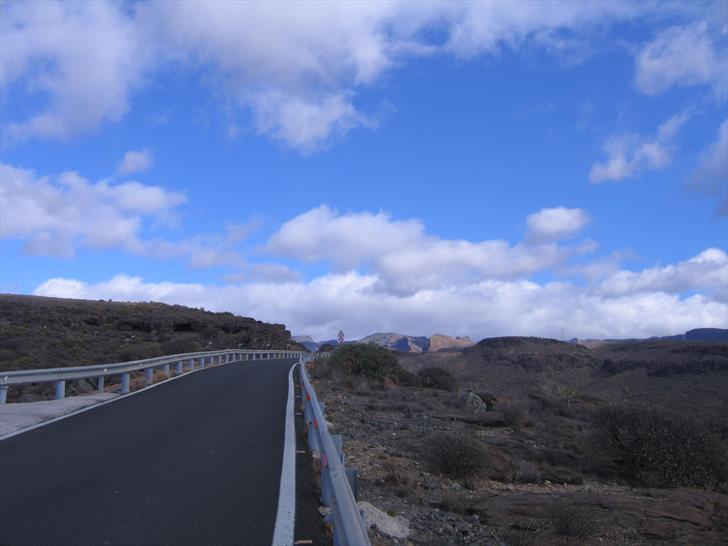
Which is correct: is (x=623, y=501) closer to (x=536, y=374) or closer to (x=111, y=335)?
(x=111, y=335)

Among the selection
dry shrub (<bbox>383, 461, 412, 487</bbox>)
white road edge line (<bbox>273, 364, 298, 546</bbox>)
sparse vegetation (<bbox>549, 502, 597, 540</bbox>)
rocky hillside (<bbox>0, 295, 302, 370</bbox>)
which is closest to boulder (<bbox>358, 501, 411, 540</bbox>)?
white road edge line (<bbox>273, 364, 298, 546</bbox>)

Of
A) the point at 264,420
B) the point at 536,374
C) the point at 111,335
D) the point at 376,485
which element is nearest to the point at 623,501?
the point at 376,485

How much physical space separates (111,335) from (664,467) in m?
44.7

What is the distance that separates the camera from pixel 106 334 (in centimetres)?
5053

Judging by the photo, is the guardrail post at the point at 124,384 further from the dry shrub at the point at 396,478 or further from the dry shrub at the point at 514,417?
the dry shrub at the point at 396,478

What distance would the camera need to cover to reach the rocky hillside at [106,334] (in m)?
31.5

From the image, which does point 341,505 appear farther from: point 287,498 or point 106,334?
point 106,334

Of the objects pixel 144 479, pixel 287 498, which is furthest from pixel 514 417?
pixel 144 479

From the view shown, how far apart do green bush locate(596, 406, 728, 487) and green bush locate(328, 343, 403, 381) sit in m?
16.5

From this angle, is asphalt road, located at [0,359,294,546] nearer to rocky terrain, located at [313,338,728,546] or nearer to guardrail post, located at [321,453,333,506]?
guardrail post, located at [321,453,333,506]

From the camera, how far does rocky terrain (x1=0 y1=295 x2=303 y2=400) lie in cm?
3086

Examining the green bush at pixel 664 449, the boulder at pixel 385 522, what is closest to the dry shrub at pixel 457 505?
the boulder at pixel 385 522

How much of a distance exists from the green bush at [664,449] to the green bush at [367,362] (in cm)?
1651

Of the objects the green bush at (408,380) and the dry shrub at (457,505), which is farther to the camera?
the green bush at (408,380)
